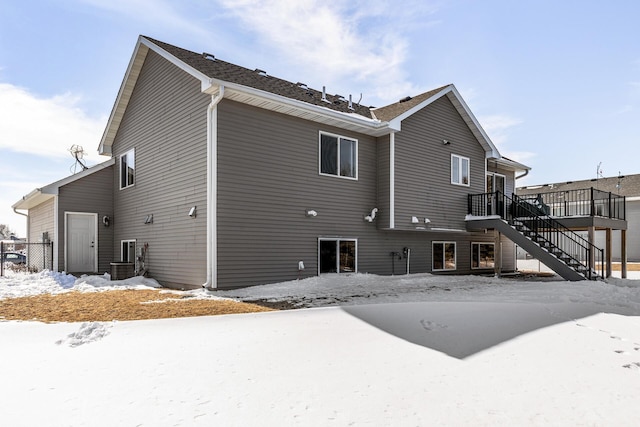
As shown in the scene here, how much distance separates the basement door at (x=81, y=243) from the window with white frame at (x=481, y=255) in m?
14.8

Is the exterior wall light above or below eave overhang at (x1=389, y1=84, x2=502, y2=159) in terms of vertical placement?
below

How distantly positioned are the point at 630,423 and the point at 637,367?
158cm

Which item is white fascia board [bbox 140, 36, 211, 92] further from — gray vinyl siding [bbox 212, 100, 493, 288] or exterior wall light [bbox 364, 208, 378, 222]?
exterior wall light [bbox 364, 208, 378, 222]

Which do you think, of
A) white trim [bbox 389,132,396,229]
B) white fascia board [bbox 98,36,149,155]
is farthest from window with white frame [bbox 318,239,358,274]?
white fascia board [bbox 98,36,149,155]

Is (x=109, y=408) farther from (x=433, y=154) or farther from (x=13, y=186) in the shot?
(x=13, y=186)

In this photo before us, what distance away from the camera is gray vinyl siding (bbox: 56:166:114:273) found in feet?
45.4

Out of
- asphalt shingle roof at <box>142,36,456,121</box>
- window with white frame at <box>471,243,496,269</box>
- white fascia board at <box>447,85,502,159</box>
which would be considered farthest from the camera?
window with white frame at <box>471,243,496,269</box>

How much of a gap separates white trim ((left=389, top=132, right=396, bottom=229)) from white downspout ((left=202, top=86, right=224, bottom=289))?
560cm

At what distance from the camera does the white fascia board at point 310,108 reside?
973 cm

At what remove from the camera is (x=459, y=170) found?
15.4 metres

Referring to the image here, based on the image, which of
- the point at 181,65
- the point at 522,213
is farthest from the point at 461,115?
the point at 181,65

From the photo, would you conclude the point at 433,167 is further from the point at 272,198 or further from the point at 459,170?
the point at 272,198

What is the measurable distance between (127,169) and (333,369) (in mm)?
13304

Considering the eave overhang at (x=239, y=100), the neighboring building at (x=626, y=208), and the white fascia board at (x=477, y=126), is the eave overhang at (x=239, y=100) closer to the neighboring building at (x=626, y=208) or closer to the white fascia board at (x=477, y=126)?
the white fascia board at (x=477, y=126)
